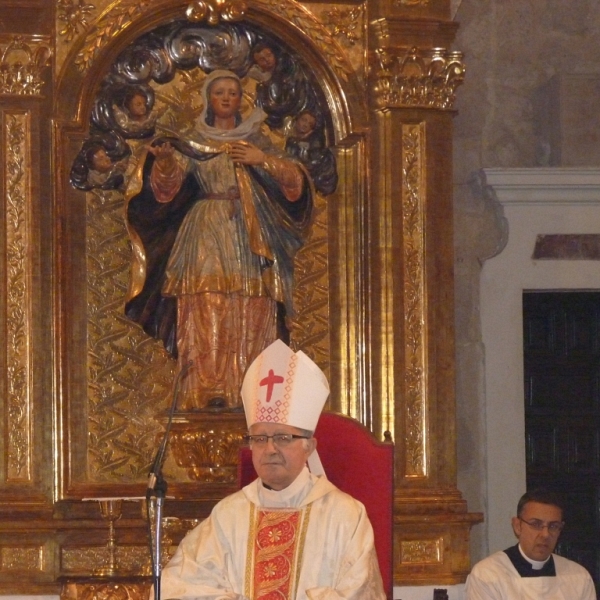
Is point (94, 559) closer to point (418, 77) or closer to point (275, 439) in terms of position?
point (275, 439)

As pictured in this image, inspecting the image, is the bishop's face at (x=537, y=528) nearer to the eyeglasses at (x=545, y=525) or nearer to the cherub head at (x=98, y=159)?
the eyeglasses at (x=545, y=525)

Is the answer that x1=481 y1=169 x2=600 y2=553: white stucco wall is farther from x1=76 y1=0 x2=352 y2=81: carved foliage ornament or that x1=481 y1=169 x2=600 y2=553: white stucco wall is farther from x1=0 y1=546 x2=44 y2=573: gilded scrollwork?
x1=0 y1=546 x2=44 y2=573: gilded scrollwork

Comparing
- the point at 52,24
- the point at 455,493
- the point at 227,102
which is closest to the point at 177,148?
the point at 227,102

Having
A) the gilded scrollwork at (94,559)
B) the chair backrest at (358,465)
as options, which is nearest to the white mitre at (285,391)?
the chair backrest at (358,465)

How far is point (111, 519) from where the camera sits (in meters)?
8.20

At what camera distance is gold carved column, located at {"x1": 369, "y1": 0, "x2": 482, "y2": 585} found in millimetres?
8883

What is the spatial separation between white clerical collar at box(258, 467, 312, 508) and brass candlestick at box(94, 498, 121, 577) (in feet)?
5.56

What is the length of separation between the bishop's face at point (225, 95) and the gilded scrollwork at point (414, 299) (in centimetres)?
97

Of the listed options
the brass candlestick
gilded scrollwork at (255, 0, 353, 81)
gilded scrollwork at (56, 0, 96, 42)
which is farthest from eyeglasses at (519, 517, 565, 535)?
gilded scrollwork at (56, 0, 96, 42)

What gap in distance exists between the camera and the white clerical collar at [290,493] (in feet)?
21.7

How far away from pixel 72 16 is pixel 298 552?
142 inches

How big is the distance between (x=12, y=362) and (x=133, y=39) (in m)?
1.90

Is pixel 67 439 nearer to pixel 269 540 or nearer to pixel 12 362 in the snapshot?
pixel 12 362

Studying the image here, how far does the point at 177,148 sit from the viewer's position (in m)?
8.85
